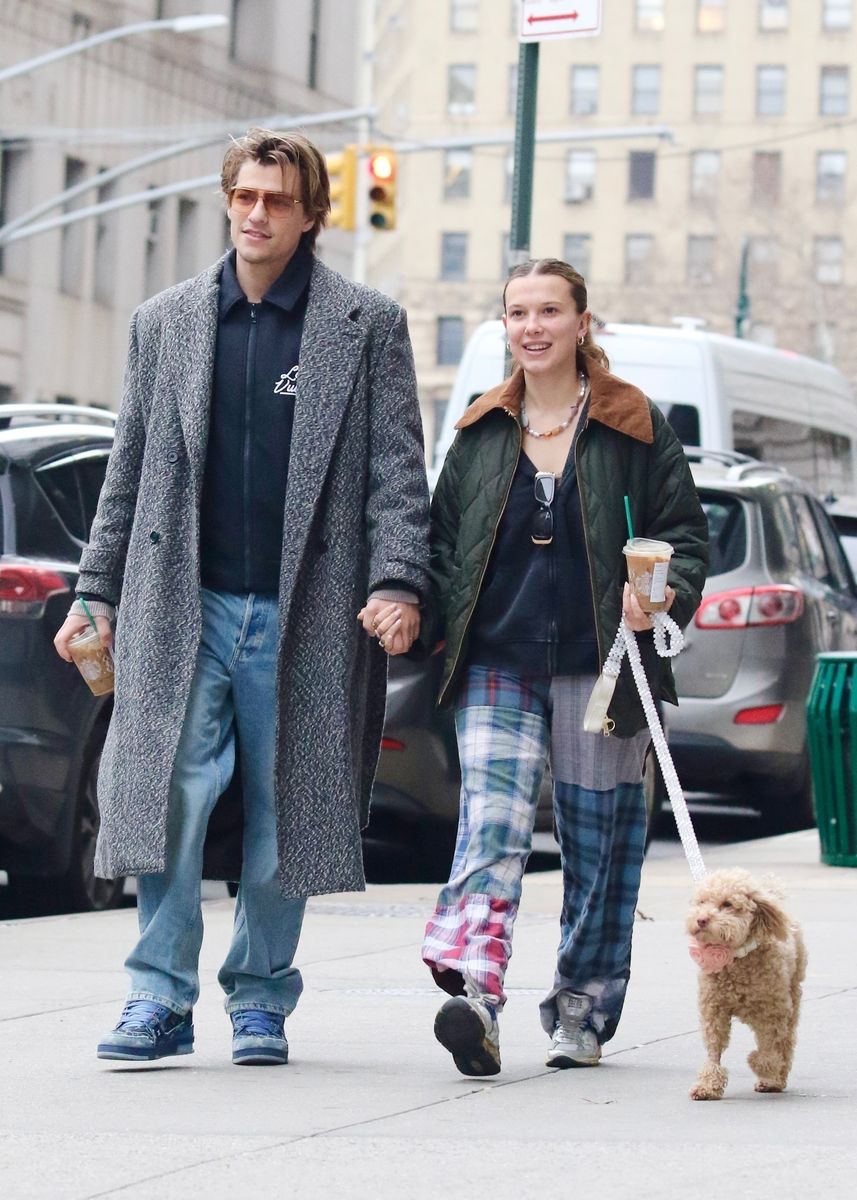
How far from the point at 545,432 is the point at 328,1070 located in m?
1.49

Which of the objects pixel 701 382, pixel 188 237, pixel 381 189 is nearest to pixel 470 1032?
pixel 701 382

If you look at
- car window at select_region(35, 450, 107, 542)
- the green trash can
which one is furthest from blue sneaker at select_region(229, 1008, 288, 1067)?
the green trash can

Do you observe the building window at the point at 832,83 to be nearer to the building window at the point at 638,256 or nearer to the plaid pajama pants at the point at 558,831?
the building window at the point at 638,256

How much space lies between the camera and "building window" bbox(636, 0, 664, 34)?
99375 mm

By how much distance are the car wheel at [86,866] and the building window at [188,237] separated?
120 ft

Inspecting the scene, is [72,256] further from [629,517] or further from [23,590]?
[629,517]

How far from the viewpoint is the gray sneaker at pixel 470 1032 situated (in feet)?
18.5

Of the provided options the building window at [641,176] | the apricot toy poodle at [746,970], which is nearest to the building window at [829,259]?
the building window at [641,176]

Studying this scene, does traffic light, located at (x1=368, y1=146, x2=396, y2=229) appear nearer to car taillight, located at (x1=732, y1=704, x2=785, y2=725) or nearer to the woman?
car taillight, located at (x1=732, y1=704, x2=785, y2=725)

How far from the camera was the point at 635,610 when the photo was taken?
18.9ft

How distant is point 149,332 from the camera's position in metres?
6.09

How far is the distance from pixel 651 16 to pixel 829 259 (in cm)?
1266

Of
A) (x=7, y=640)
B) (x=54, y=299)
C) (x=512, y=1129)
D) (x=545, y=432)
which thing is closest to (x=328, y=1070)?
(x=512, y=1129)

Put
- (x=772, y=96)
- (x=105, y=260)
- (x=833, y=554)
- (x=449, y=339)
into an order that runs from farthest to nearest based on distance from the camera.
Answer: (x=449, y=339), (x=772, y=96), (x=105, y=260), (x=833, y=554)
